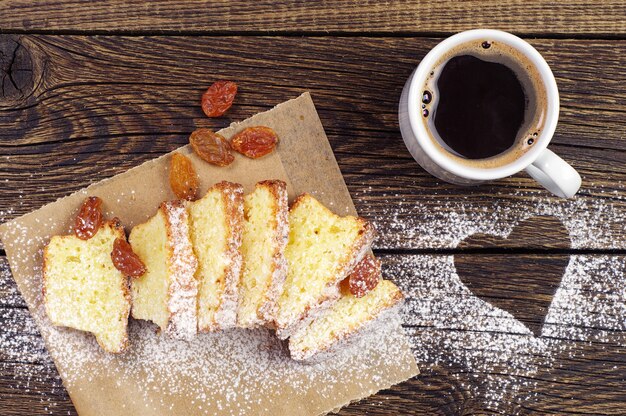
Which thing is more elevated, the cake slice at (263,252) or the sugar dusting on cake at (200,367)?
the cake slice at (263,252)

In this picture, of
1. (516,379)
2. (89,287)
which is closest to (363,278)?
(516,379)

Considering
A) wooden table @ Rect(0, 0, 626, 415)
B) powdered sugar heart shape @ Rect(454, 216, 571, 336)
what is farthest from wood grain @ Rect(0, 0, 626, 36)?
powdered sugar heart shape @ Rect(454, 216, 571, 336)

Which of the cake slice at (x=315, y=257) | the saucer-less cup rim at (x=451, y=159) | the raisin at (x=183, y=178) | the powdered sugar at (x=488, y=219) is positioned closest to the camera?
the saucer-less cup rim at (x=451, y=159)

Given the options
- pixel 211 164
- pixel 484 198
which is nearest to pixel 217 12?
pixel 211 164

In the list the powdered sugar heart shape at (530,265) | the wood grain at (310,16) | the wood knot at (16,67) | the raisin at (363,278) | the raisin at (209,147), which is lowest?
the raisin at (363,278)

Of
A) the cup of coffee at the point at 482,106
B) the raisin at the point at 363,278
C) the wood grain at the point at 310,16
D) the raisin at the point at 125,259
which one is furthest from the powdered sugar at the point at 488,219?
the raisin at the point at 125,259

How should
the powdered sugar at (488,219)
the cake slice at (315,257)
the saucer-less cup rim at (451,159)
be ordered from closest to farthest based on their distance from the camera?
the saucer-less cup rim at (451,159) < the cake slice at (315,257) < the powdered sugar at (488,219)

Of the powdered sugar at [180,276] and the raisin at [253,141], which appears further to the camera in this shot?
the raisin at [253,141]

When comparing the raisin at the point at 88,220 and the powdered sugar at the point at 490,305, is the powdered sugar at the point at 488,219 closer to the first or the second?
the powdered sugar at the point at 490,305
